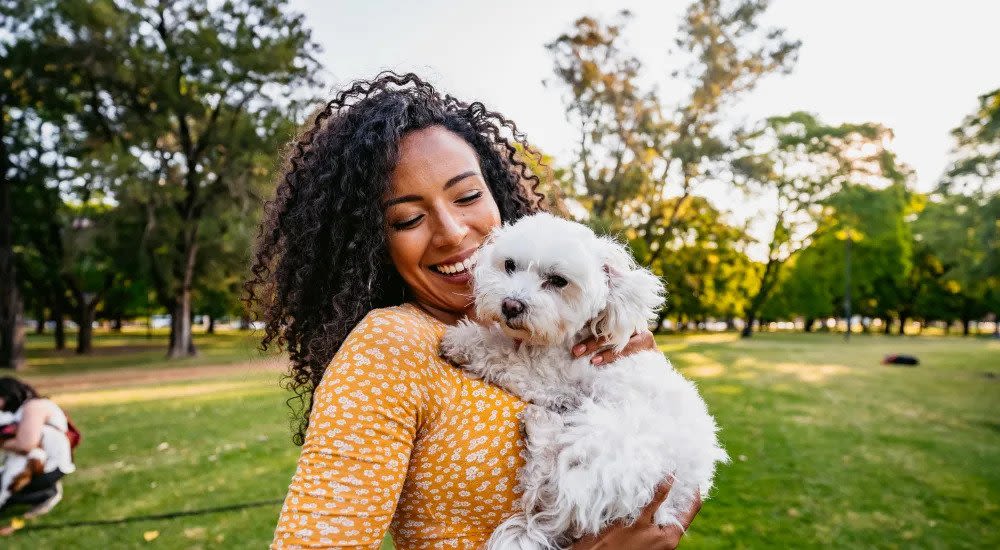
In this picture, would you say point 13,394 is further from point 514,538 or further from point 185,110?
point 185,110

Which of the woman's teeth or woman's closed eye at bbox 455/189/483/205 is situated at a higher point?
woman's closed eye at bbox 455/189/483/205

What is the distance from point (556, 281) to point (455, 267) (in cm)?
37

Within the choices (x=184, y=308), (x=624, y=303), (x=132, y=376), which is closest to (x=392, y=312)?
(x=624, y=303)

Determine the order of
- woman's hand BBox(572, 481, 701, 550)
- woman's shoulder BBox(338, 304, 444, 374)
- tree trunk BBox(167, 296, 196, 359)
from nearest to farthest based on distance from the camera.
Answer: woman's shoulder BBox(338, 304, 444, 374) < woman's hand BBox(572, 481, 701, 550) < tree trunk BBox(167, 296, 196, 359)

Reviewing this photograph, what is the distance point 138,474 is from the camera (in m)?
8.25

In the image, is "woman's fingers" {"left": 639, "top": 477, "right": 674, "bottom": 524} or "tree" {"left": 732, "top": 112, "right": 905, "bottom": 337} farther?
"tree" {"left": 732, "top": 112, "right": 905, "bottom": 337}

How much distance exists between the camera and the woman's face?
210 cm

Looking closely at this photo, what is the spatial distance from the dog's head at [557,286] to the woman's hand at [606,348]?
36 millimetres

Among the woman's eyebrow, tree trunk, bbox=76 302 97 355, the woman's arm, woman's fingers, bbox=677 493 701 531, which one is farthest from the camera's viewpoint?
tree trunk, bbox=76 302 97 355

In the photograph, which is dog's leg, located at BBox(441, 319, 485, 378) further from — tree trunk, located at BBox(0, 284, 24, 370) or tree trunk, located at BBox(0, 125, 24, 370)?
tree trunk, located at BBox(0, 284, 24, 370)

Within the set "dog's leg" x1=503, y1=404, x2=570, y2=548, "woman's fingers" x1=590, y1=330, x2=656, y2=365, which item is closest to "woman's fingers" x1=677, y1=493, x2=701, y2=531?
"dog's leg" x1=503, y1=404, x2=570, y2=548

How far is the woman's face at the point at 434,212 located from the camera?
210cm

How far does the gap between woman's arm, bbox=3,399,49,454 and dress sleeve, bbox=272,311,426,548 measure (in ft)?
25.3

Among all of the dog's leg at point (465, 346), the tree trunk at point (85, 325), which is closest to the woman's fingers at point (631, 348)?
the dog's leg at point (465, 346)
